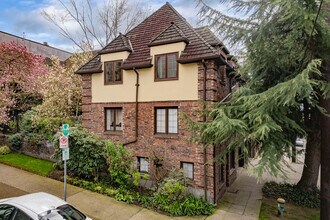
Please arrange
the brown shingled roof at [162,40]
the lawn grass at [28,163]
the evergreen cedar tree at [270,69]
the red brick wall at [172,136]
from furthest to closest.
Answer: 1. the lawn grass at [28,163]
2. the brown shingled roof at [162,40]
3. the red brick wall at [172,136]
4. the evergreen cedar tree at [270,69]

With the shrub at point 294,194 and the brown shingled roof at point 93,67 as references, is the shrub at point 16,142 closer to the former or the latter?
the brown shingled roof at point 93,67

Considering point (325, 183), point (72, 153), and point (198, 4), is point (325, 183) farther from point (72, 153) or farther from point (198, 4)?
Answer: point (72, 153)

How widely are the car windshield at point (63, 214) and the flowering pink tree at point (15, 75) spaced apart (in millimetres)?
12308

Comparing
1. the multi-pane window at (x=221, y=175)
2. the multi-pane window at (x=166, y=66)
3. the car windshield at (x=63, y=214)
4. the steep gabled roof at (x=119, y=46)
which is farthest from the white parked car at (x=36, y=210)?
the steep gabled roof at (x=119, y=46)

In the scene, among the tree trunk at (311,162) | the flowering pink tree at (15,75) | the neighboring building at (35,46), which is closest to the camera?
the tree trunk at (311,162)

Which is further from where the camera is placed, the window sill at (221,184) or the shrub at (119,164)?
the window sill at (221,184)

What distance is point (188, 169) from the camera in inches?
416

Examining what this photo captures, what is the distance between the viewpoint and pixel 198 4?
7398 mm

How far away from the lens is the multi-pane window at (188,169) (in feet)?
34.3

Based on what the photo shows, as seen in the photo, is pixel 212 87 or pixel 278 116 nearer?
pixel 278 116

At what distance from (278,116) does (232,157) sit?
28.1 ft

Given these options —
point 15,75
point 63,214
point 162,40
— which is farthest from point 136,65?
point 15,75

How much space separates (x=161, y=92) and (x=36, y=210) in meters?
7.14

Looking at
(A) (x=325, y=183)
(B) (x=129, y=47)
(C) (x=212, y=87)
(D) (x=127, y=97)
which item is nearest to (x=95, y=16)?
(B) (x=129, y=47)
